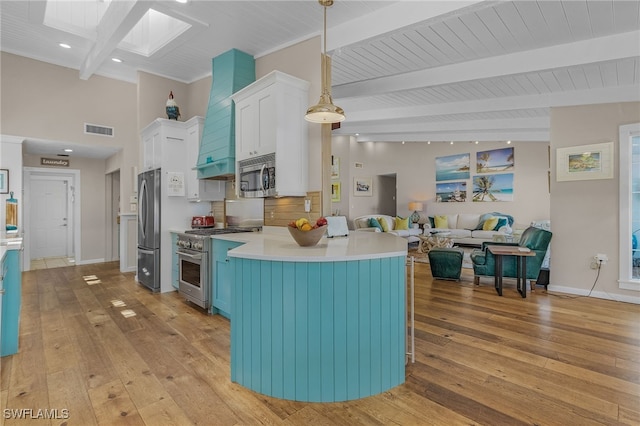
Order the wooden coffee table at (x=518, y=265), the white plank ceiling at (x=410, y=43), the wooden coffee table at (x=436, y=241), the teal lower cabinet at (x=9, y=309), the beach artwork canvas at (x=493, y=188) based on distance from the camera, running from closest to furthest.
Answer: the teal lower cabinet at (x=9, y=309) → the white plank ceiling at (x=410, y=43) → the wooden coffee table at (x=518, y=265) → the wooden coffee table at (x=436, y=241) → the beach artwork canvas at (x=493, y=188)

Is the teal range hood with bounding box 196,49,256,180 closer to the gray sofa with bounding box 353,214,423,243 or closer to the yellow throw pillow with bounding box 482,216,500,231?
the gray sofa with bounding box 353,214,423,243

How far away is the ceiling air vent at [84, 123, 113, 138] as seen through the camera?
5.88 metres

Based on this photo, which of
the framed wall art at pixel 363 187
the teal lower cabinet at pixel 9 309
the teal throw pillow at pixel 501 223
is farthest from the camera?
the framed wall art at pixel 363 187

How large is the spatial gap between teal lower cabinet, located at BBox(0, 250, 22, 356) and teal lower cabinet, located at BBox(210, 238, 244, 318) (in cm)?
162

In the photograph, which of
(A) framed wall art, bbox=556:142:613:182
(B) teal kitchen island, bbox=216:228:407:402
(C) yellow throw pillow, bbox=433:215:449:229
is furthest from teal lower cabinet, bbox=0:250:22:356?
(C) yellow throw pillow, bbox=433:215:449:229

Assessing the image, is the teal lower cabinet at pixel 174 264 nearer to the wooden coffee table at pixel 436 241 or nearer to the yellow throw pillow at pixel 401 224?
the wooden coffee table at pixel 436 241

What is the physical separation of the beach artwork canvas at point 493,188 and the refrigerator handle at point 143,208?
8378 millimetres

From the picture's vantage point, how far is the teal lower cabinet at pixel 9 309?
2572mm

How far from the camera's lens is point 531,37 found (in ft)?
10.8

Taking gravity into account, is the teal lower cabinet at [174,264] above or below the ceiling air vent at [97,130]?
below

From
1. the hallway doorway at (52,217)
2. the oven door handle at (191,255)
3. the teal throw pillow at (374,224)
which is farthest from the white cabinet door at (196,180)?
the teal throw pillow at (374,224)

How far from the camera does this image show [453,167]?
31.4 feet

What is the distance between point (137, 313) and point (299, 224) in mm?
2591

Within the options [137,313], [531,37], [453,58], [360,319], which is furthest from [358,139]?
[360,319]
